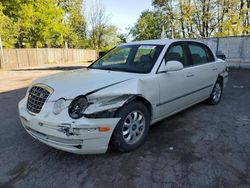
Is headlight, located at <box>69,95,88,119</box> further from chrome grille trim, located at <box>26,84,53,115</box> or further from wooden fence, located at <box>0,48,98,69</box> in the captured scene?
wooden fence, located at <box>0,48,98,69</box>

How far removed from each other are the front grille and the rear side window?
2.91 meters

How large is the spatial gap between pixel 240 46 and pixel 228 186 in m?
12.7

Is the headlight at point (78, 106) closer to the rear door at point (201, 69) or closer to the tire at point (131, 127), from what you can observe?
the tire at point (131, 127)

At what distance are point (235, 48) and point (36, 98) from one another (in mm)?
13253

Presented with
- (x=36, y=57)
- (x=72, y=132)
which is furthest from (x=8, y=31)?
(x=72, y=132)

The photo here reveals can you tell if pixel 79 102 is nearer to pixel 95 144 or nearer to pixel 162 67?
pixel 95 144

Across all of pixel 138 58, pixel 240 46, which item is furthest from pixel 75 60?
pixel 138 58

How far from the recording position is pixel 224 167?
107 inches

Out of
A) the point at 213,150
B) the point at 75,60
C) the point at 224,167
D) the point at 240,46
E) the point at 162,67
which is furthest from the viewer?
the point at 75,60

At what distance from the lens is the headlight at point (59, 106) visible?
2.60 m

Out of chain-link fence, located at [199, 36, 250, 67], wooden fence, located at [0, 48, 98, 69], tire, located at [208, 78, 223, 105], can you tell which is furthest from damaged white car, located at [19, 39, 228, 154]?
wooden fence, located at [0, 48, 98, 69]

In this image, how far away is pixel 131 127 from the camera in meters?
3.11

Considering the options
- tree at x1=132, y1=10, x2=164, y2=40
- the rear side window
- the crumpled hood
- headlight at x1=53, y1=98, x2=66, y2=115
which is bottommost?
headlight at x1=53, y1=98, x2=66, y2=115

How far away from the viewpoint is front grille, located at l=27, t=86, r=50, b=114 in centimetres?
283
